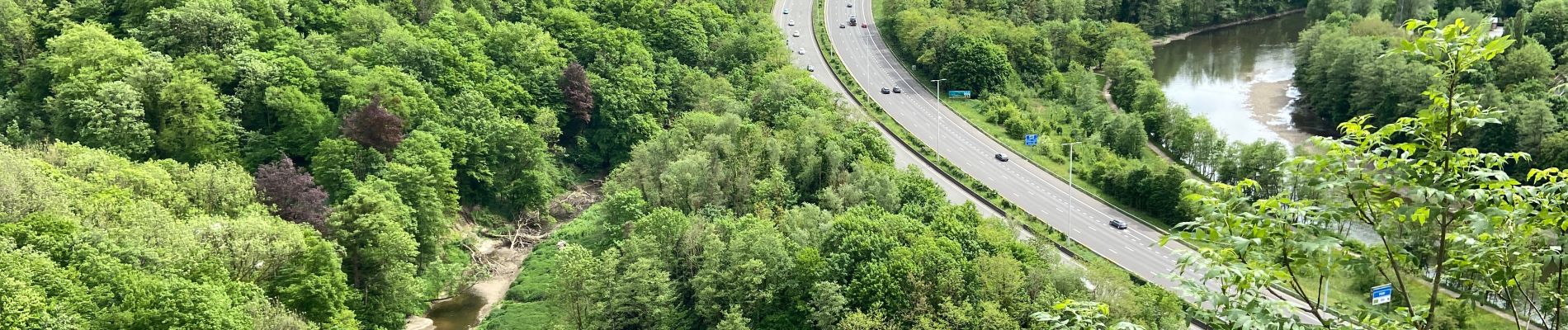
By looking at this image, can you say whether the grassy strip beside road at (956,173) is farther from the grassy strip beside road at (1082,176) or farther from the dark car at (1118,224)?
the dark car at (1118,224)

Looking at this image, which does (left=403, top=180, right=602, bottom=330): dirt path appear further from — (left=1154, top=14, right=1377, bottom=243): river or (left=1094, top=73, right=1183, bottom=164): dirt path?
(left=1154, top=14, right=1377, bottom=243): river

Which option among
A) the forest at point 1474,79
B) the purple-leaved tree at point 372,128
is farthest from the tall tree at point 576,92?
the forest at point 1474,79

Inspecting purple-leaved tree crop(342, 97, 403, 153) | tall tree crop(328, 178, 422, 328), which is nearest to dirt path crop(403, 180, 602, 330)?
tall tree crop(328, 178, 422, 328)

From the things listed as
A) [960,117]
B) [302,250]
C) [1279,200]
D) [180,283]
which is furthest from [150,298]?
[960,117]

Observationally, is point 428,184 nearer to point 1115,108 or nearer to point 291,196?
point 291,196

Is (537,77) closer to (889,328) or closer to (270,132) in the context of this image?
(270,132)
